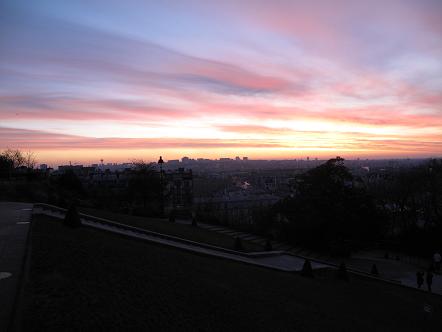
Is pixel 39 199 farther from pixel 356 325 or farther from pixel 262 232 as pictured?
pixel 356 325

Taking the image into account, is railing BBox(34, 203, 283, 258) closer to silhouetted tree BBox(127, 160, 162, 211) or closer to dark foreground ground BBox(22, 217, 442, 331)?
dark foreground ground BBox(22, 217, 442, 331)

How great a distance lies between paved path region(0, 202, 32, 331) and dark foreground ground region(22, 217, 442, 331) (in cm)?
26

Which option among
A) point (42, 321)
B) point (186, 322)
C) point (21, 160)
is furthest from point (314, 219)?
point (21, 160)

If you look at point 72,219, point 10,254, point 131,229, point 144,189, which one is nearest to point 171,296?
point 10,254

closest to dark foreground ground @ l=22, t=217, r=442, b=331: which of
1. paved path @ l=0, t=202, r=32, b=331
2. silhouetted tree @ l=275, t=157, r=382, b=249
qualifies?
paved path @ l=0, t=202, r=32, b=331

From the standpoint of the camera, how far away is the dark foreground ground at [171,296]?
20.5 feet

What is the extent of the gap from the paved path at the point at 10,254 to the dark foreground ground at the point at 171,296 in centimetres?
26

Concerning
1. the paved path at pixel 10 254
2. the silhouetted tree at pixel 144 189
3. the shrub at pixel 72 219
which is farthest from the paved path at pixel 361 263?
the paved path at pixel 10 254

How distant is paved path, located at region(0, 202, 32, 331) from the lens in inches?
231

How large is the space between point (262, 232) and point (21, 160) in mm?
39500

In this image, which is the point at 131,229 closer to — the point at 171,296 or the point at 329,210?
the point at 171,296

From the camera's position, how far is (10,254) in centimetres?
866

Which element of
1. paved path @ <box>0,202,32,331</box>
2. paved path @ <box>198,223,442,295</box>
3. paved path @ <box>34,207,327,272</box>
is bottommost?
paved path @ <box>198,223,442,295</box>

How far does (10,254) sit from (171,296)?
390cm
